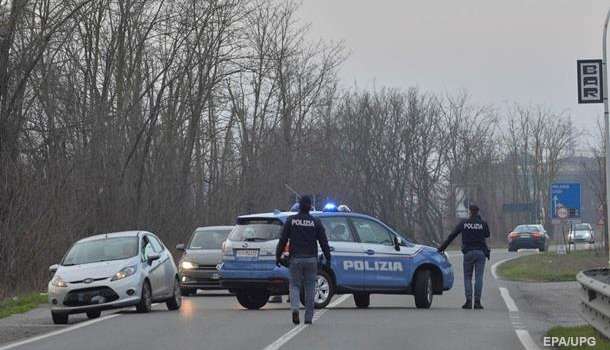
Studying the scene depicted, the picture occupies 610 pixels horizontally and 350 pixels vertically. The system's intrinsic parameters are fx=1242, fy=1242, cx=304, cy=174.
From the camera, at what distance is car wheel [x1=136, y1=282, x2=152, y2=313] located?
21.5 meters

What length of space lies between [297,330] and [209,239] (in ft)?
41.5

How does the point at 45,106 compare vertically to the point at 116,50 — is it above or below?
below

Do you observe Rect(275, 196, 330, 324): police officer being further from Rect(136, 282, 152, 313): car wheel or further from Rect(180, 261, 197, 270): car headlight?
Rect(180, 261, 197, 270): car headlight

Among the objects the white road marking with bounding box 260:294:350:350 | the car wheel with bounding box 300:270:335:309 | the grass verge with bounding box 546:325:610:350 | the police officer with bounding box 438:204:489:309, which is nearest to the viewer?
the grass verge with bounding box 546:325:610:350

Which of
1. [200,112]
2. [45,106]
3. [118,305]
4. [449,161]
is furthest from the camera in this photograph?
[449,161]

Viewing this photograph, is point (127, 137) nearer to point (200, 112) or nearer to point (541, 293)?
point (200, 112)

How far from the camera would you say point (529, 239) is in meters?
61.3

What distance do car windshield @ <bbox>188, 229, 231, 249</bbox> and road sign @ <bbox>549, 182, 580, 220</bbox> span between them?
2050 centimetres

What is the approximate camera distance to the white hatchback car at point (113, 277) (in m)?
20.8

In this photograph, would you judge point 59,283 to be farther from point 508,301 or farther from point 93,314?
point 508,301

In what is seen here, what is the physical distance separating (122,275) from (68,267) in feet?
3.50

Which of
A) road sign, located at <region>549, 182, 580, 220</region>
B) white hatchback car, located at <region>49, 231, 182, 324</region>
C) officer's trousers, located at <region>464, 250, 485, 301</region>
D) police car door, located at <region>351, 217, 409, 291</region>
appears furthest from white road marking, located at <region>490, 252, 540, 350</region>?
road sign, located at <region>549, 182, 580, 220</region>

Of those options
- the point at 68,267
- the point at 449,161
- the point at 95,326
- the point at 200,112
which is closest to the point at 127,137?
the point at 200,112

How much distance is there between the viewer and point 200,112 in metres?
52.2
